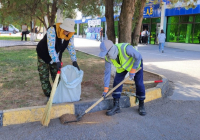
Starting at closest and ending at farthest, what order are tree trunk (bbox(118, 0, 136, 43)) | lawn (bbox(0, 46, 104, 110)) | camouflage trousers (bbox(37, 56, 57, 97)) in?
camouflage trousers (bbox(37, 56, 57, 97)), lawn (bbox(0, 46, 104, 110)), tree trunk (bbox(118, 0, 136, 43))

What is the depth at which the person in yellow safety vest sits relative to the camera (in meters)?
3.46

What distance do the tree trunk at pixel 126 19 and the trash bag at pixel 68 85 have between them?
7.27ft

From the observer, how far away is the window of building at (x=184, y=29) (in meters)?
17.6

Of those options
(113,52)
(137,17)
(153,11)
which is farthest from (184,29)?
(113,52)

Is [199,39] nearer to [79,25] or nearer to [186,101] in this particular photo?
[186,101]

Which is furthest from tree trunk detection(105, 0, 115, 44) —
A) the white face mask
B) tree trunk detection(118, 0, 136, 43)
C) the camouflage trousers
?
the white face mask

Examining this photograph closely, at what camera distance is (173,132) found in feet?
11.1

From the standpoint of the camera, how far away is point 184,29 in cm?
1870

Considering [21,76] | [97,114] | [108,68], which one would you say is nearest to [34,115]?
[97,114]

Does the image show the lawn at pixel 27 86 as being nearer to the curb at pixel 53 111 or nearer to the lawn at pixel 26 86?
the lawn at pixel 26 86

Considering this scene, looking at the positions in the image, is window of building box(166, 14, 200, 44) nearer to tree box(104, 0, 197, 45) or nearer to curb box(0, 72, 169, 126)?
tree box(104, 0, 197, 45)

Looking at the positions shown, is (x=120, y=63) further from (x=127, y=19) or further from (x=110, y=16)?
(x=110, y=16)

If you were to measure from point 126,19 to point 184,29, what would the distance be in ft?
48.2

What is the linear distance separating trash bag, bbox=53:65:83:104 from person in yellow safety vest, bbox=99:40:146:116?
22.8 inches
